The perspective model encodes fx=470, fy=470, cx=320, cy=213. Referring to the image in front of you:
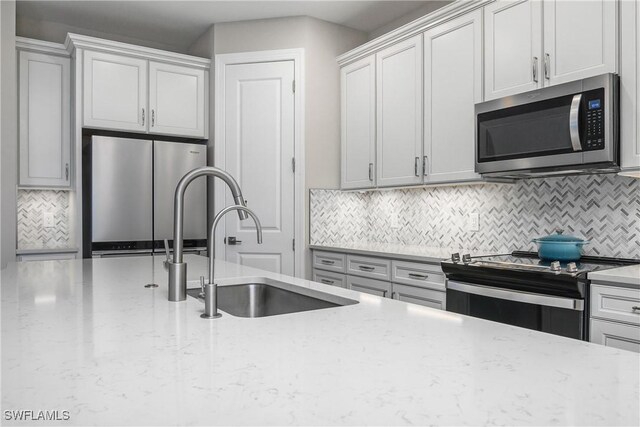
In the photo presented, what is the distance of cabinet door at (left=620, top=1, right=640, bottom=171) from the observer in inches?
84.6

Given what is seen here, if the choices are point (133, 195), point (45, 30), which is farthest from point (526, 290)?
point (45, 30)

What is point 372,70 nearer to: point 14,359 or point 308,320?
point 308,320

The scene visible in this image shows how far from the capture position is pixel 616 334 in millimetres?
1896

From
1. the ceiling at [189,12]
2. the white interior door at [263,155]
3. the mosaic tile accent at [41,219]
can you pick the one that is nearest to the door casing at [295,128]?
the white interior door at [263,155]

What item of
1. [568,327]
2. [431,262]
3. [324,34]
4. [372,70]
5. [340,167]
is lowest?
[568,327]

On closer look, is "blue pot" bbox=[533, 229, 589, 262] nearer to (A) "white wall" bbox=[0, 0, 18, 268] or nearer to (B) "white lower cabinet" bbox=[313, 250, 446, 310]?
(B) "white lower cabinet" bbox=[313, 250, 446, 310]

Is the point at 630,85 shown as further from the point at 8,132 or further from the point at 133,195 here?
the point at 8,132

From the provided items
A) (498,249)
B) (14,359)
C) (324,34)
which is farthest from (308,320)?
(324,34)

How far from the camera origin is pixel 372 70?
3740mm

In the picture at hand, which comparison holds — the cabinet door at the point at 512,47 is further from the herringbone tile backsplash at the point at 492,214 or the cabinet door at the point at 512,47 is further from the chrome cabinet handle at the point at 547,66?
the herringbone tile backsplash at the point at 492,214

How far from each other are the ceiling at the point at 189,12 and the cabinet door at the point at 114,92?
1.50 ft

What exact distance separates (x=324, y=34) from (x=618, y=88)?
2540mm

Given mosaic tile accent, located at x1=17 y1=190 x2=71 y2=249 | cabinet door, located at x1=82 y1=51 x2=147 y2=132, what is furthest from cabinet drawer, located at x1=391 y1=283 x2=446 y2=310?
mosaic tile accent, located at x1=17 y1=190 x2=71 y2=249

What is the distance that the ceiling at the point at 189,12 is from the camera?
382 cm
